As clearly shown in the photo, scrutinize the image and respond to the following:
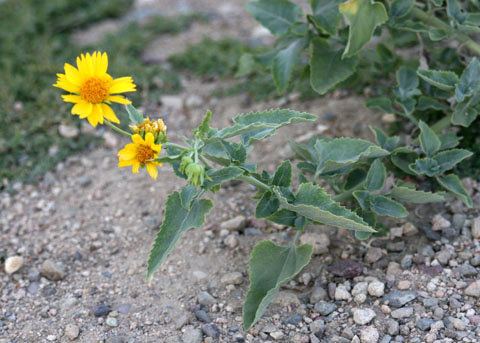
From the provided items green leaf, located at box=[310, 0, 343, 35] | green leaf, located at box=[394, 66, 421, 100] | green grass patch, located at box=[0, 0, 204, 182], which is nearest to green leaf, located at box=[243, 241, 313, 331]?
green leaf, located at box=[394, 66, 421, 100]

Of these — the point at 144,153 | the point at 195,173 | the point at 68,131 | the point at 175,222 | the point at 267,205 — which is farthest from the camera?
the point at 68,131

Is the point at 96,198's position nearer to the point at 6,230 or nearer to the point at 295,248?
the point at 6,230

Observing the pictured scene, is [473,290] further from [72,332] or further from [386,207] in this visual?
[72,332]

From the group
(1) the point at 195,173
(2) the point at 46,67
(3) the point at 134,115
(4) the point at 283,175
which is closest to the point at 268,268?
(4) the point at 283,175

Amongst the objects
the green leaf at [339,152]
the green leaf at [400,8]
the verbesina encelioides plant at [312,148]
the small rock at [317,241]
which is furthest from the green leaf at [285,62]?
the small rock at [317,241]

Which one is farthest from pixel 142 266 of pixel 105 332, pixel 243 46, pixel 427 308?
pixel 243 46

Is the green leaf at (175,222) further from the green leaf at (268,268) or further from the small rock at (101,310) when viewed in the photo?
the small rock at (101,310)
